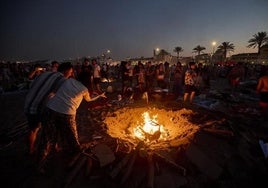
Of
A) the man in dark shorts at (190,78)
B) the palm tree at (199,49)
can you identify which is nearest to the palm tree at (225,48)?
the palm tree at (199,49)

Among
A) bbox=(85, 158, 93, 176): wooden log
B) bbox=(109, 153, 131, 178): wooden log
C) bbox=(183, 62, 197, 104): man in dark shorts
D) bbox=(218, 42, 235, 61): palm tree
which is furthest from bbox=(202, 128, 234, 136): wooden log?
bbox=(218, 42, 235, 61): palm tree

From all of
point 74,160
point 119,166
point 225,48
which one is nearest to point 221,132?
point 119,166

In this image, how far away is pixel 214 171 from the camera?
4.09 meters

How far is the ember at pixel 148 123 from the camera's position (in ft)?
19.9

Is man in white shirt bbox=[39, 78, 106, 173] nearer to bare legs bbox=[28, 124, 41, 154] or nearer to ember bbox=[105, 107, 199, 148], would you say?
bare legs bbox=[28, 124, 41, 154]

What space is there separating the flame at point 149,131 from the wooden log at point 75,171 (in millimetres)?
2163

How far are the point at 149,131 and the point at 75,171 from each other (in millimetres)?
2719

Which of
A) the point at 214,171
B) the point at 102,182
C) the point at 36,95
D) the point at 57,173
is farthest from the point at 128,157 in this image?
the point at 36,95

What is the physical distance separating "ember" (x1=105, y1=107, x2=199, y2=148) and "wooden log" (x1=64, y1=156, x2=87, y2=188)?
5.74 feet

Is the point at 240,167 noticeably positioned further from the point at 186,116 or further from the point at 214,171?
the point at 186,116

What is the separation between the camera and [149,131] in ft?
19.9

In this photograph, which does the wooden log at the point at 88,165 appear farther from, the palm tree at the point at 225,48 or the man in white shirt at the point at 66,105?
the palm tree at the point at 225,48

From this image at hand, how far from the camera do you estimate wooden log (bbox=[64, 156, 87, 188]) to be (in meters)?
3.76

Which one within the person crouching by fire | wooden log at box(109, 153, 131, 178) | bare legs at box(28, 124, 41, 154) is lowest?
wooden log at box(109, 153, 131, 178)
